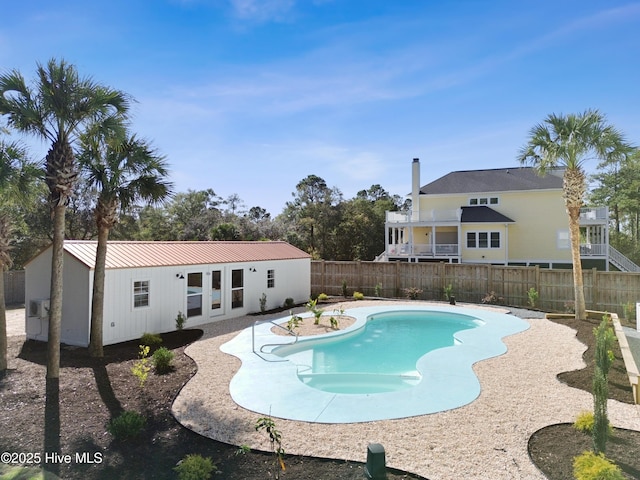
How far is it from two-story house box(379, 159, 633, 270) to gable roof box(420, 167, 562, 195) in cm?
7

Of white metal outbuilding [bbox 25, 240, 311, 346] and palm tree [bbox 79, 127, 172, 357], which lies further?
white metal outbuilding [bbox 25, 240, 311, 346]

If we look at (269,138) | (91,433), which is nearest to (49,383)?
(91,433)

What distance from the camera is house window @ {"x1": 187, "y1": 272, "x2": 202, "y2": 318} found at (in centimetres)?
1386

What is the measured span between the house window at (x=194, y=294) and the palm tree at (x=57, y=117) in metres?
5.84

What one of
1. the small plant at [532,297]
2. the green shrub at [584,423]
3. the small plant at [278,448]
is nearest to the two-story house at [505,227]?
the small plant at [532,297]

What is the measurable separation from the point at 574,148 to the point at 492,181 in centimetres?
1708

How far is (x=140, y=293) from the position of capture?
12086 mm

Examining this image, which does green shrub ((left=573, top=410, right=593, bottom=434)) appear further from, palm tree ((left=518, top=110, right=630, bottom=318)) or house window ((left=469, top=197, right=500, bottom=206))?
house window ((left=469, top=197, right=500, bottom=206))

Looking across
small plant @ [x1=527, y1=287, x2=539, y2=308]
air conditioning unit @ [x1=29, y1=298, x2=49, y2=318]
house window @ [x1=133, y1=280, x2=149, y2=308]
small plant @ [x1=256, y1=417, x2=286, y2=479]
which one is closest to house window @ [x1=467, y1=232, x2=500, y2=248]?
small plant @ [x1=527, y1=287, x2=539, y2=308]

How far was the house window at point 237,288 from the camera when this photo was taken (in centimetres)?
1561

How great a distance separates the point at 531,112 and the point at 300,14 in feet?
33.2

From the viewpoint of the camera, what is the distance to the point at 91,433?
18.9 ft

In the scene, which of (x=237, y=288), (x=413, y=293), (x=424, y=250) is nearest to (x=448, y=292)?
(x=413, y=293)

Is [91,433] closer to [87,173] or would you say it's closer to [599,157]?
[87,173]
